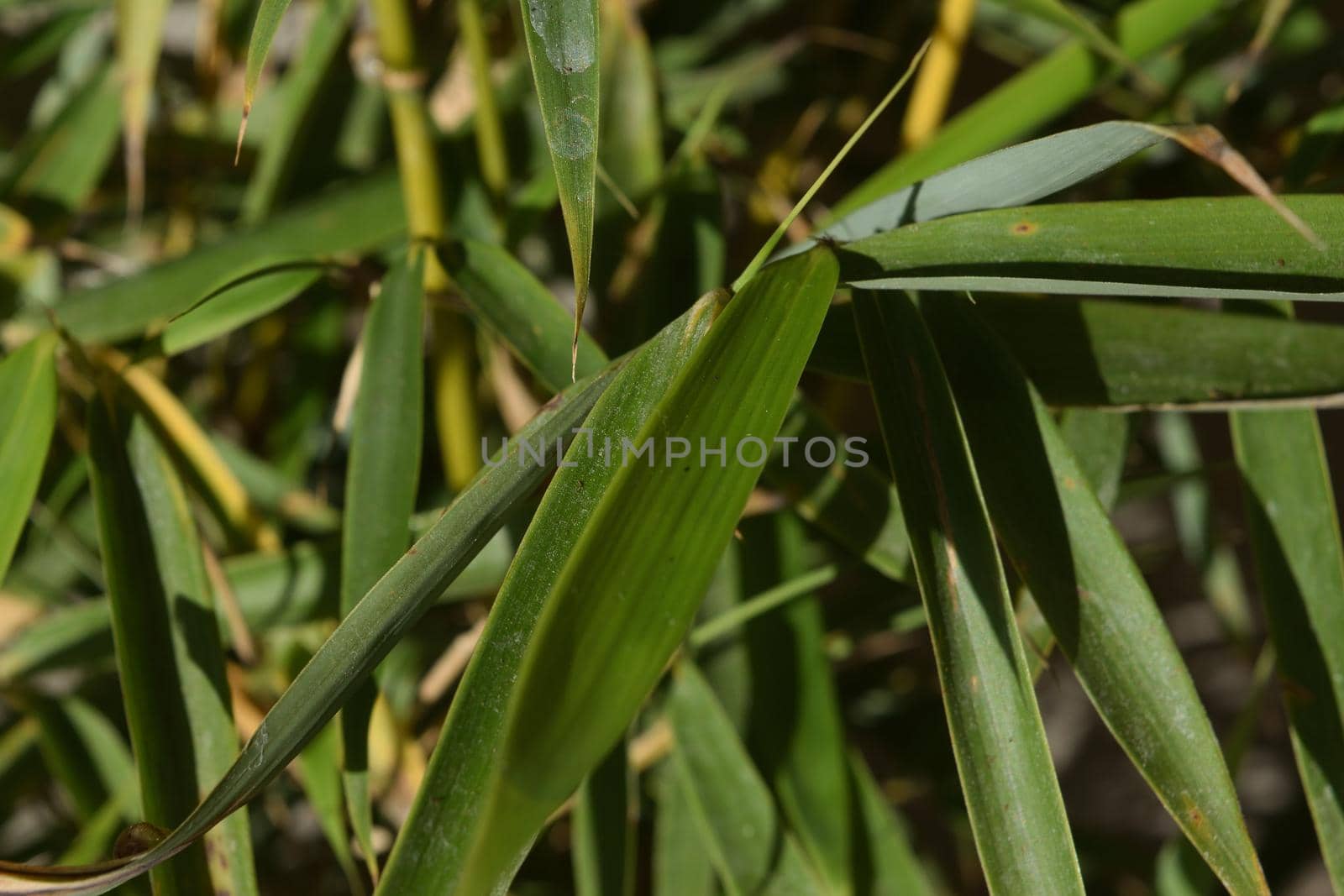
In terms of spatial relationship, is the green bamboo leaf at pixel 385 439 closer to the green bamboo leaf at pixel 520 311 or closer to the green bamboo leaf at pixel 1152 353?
the green bamboo leaf at pixel 520 311

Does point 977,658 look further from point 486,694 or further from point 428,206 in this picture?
point 428,206

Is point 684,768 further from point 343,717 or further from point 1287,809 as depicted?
point 1287,809

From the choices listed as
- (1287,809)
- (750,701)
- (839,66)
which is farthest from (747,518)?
Answer: (1287,809)

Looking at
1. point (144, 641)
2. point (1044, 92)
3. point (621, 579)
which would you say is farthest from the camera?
point (1044, 92)

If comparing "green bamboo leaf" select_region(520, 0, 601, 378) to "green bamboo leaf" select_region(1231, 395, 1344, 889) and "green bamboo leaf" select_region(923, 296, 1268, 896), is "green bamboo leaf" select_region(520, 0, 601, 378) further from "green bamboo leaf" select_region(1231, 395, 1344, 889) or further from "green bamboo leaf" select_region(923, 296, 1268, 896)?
"green bamboo leaf" select_region(1231, 395, 1344, 889)

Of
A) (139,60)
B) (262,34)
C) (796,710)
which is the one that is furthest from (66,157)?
(796,710)

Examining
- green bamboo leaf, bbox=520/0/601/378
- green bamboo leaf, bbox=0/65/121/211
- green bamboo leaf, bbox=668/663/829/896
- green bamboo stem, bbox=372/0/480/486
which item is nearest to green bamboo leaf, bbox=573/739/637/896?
green bamboo leaf, bbox=668/663/829/896

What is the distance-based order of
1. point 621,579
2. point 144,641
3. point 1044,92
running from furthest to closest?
1. point 1044,92
2. point 144,641
3. point 621,579
